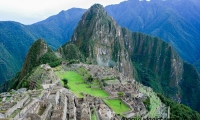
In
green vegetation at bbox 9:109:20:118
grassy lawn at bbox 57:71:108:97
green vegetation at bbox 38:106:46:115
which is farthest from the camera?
grassy lawn at bbox 57:71:108:97

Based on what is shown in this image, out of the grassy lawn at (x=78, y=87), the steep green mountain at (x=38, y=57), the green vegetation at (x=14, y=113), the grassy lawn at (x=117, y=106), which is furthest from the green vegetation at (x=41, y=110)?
the steep green mountain at (x=38, y=57)

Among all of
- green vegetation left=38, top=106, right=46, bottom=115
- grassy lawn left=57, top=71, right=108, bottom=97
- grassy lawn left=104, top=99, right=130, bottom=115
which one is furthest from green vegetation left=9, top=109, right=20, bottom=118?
grassy lawn left=57, top=71, right=108, bottom=97

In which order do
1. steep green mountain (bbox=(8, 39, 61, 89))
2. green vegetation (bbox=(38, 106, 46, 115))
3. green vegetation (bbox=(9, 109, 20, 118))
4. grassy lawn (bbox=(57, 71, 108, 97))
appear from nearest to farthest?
green vegetation (bbox=(9, 109, 20, 118)), green vegetation (bbox=(38, 106, 46, 115)), grassy lawn (bbox=(57, 71, 108, 97)), steep green mountain (bbox=(8, 39, 61, 89))

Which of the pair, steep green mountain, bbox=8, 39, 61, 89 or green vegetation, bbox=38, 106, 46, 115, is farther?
steep green mountain, bbox=8, 39, 61, 89

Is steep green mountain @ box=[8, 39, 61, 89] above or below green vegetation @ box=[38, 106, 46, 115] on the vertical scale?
above

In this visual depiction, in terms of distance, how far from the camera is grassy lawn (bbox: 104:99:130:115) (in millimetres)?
48675

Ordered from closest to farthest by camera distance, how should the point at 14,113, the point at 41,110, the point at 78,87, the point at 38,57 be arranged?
1. the point at 14,113
2. the point at 41,110
3. the point at 78,87
4. the point at 38,57

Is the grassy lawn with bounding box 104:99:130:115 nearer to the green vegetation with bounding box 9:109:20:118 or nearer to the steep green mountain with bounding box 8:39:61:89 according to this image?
the green vegetation with bounding box 9:109:20:118

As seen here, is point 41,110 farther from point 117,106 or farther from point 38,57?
point 38,57

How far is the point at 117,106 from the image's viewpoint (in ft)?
168

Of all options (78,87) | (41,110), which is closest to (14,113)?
(41,110)

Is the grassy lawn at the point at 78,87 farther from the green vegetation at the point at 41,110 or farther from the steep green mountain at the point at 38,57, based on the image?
the steep green mountain at the point at 38,57

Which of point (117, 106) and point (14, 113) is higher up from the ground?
point (14, 113)

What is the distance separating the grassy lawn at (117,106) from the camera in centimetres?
4867
